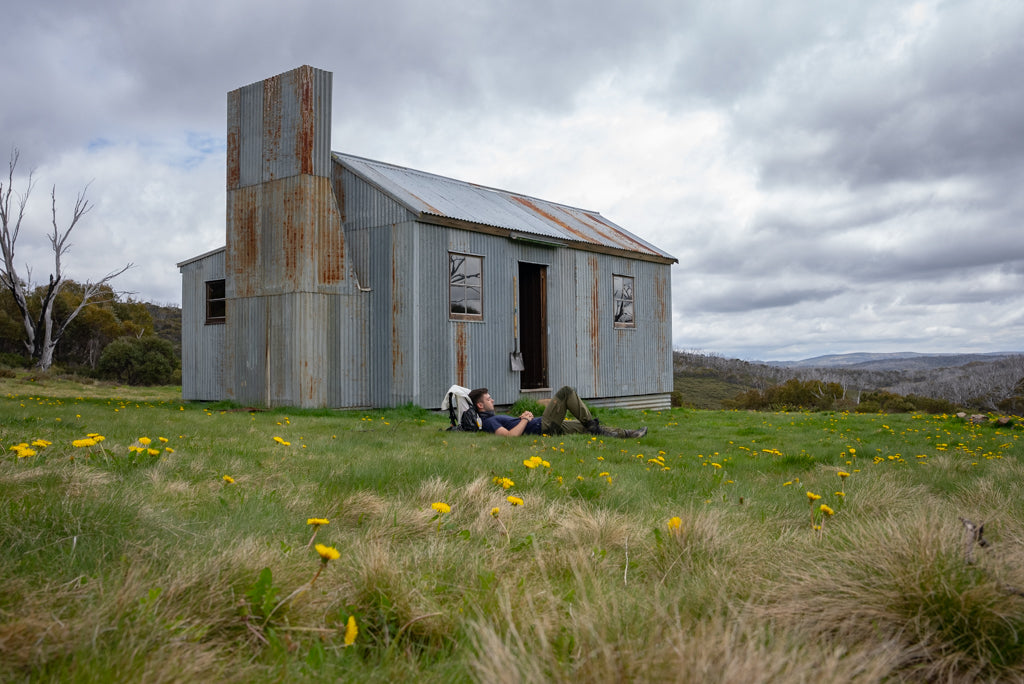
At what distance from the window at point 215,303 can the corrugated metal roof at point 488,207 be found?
432 cm

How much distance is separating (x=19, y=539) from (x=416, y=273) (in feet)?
36.4

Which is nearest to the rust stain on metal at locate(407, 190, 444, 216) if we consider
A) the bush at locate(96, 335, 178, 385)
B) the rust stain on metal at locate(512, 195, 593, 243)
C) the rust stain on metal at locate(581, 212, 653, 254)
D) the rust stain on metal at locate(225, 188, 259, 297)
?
the rust stain on metal at locate(225, 188, 259, 297)

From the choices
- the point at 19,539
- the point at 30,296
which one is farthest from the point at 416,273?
the point at 30,296

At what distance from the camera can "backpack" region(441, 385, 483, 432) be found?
375 inches

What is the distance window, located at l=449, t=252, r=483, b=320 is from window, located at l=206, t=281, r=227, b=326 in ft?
18.6

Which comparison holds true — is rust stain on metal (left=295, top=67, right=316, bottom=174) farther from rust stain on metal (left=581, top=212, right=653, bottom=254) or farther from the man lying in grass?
rust stain on metal (left=581, top=212, right=653, bottom=254)

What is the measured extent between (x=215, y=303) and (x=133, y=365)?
54.9 feet

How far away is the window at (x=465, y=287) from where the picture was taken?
14227 millimetres

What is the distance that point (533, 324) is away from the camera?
1680cm

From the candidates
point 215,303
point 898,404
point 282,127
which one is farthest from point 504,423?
point 898,404

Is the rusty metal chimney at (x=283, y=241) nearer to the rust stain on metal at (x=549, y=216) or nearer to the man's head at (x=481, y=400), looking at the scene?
the man's head at (x=481, y=400)

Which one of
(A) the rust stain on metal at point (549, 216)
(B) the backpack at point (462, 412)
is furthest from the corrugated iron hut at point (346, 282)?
(B) the backpack at point (462, 412)

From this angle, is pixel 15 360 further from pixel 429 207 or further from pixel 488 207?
pixel 429 207

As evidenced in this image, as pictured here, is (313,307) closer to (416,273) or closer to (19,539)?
(416,273)
